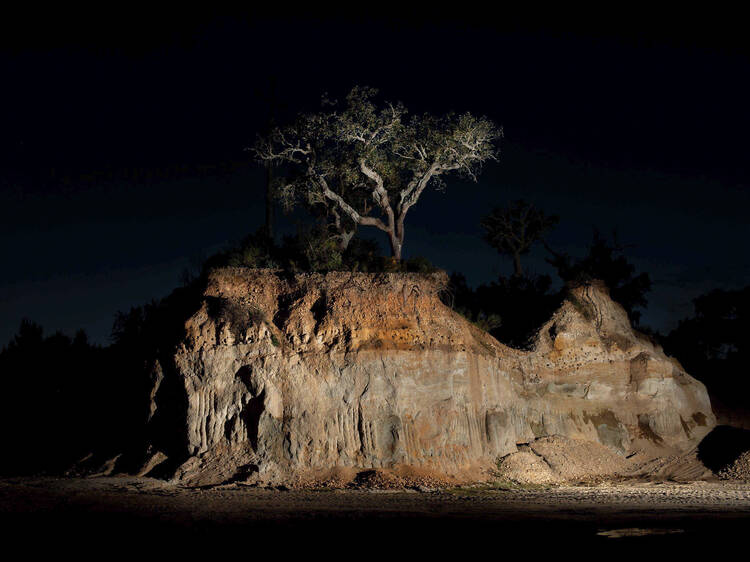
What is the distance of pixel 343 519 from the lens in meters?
22.9

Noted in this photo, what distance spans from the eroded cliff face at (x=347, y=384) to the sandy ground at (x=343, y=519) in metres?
2.16

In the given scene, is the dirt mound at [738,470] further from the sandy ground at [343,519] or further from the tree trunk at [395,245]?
the tree trunk at [395,245]

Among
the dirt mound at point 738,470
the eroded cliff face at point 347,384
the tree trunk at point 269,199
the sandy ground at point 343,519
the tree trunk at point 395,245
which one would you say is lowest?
the sandy ground at point 343,519

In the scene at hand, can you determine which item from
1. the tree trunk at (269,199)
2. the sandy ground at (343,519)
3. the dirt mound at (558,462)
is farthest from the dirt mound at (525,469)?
the tree trunk at (269,199)

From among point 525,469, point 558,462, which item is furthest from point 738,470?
point 525,469

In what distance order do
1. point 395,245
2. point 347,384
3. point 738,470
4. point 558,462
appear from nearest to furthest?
point 347,384 < point 558,462 < point 738,470 < point 395,245

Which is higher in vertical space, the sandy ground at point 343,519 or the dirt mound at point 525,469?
the dirt mound at point 525,469

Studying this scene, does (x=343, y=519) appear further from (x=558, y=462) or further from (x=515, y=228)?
(x=515, y=228)

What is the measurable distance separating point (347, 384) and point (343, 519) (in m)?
8.31

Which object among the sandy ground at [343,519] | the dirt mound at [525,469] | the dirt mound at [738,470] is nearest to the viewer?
the sandy ground at [343,519]

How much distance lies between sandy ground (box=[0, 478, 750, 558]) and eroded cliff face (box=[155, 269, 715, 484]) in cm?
216

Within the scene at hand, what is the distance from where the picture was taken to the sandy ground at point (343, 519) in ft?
66.6

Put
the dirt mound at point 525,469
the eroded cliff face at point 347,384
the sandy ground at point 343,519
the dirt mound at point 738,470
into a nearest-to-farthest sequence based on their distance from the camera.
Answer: the sandy ground at point 343,519
the eroded cliff face at point 347,384
the dirt mound at point 525,469
the dirt mound at point 738,470

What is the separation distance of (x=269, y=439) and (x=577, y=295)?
16.2m
